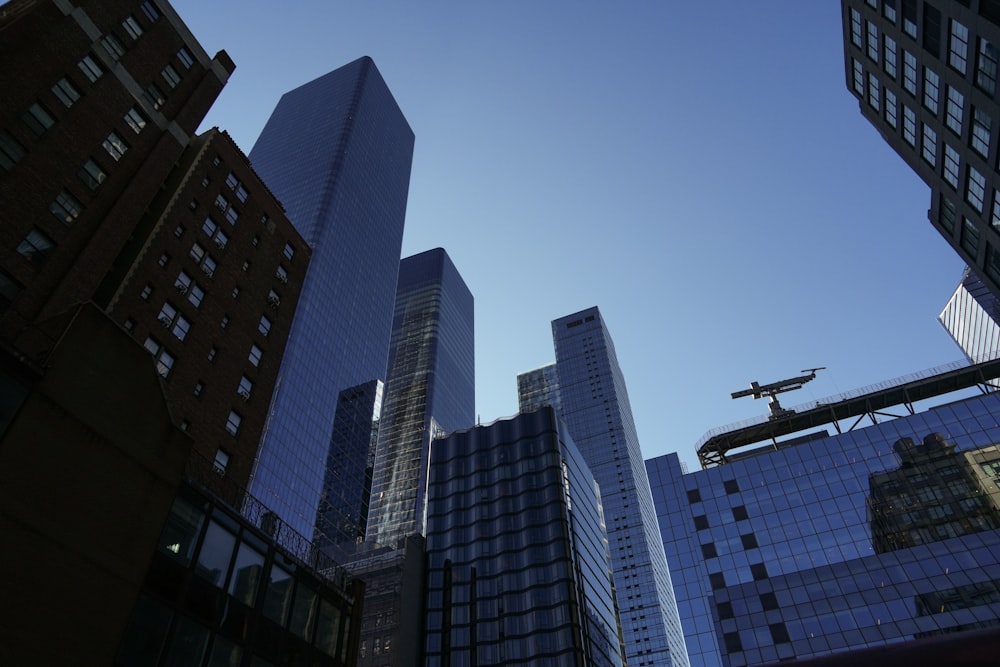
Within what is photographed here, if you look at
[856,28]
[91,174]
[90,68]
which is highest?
[856,28]

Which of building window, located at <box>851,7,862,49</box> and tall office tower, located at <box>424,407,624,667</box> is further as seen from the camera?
tall office tower, located at <box>424,407,624,667</box>

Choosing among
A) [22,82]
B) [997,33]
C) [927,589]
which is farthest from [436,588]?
[997,33]

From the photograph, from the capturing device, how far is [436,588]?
96.4m

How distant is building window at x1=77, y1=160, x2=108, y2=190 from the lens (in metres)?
36.5

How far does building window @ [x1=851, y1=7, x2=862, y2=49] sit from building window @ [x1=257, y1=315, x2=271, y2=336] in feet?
180

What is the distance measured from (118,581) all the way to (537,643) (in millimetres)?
76507

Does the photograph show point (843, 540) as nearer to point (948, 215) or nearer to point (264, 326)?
point (948, 215)

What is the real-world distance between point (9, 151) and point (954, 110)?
191 feet

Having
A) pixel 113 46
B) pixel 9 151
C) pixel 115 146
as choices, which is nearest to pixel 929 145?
pixel 115 146

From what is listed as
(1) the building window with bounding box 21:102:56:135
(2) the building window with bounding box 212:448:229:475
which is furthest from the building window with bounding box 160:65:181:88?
(2) the building window with bounding box 212:448:229:475

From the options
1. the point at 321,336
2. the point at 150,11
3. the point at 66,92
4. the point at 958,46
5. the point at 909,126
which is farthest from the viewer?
the point at 321,336

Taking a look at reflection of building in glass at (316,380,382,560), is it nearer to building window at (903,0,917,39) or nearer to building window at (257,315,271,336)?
building window at (257,315,271,336)

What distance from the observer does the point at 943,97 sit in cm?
5031

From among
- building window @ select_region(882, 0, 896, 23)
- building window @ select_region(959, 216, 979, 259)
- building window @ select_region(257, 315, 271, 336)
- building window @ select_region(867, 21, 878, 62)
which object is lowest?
building window @ select_region(257, 315, 271, 336)
